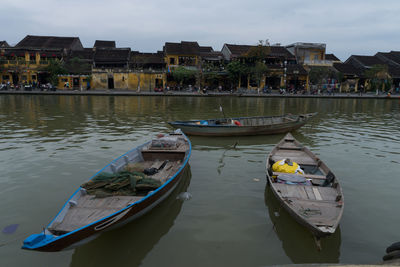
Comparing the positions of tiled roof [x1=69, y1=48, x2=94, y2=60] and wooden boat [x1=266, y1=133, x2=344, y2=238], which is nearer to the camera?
wooden boat [x1=266, y1=133, x2=344, y2=238]

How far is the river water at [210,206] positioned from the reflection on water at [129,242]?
0.7 inches

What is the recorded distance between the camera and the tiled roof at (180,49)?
135 feet

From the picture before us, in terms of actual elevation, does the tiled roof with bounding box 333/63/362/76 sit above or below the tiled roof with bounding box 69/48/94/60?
below

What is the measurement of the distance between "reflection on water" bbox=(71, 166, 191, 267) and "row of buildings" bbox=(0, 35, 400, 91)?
33.9 metres

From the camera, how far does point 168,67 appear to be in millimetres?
40500

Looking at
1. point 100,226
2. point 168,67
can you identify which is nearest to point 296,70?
point 168,67

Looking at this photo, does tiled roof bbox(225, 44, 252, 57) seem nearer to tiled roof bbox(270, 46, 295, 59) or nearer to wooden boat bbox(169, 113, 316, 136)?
tiled roof bbox(270, 46, 295, 59)

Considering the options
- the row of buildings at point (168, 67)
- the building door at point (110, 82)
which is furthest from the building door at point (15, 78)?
the building door at point (110, 82)

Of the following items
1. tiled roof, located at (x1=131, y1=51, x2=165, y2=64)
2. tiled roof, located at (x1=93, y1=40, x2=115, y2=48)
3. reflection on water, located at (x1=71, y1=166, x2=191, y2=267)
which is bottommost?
reflection on water, located at (x1=71, y1=166, x2=191, y2=267)

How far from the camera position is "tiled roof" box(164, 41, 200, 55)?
41.2 m

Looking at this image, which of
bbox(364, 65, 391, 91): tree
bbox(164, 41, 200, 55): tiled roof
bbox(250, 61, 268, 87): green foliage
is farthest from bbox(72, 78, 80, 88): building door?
bbox(364, 65, 391, 91): tree

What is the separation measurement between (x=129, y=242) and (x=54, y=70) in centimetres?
3886

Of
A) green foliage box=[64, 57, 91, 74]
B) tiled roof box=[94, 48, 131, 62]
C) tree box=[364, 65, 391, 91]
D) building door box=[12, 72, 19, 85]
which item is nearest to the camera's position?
tree box=[364, 65, 391, 91]

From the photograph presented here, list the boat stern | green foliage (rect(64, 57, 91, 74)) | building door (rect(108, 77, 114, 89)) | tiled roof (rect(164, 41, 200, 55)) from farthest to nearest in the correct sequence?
tiled roof (rect(164, 41, 200, 55)), building door (rect(108, 77, 114, 89)), green foliage (rect(64, 57, 91, 74)), the boat stern
